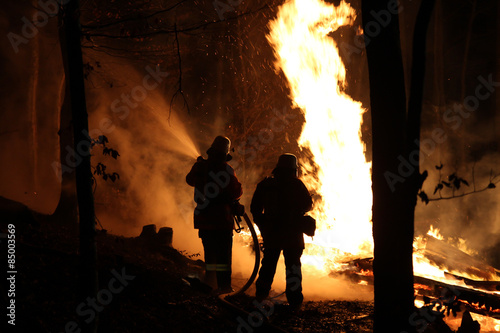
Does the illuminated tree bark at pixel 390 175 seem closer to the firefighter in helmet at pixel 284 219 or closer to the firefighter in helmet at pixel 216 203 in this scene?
the firefighter in helmet at pixel 284 219

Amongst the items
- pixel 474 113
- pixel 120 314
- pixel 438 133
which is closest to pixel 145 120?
pixel 120 314

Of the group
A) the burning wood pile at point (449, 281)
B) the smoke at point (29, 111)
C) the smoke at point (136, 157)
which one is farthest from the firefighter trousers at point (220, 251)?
the smoke at point (29, 111)

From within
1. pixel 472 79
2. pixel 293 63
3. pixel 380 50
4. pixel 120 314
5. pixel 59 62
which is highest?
pixel 472 79

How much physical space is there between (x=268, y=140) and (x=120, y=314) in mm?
12346

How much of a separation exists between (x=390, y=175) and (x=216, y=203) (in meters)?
3.17

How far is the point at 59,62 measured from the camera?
15.9m

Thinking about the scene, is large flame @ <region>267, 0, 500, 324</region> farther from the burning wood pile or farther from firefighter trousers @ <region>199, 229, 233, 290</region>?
firefighter trousers @ <region>199, 229, 233, 290</region>

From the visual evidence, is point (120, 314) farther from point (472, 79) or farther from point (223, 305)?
point (472, 79)

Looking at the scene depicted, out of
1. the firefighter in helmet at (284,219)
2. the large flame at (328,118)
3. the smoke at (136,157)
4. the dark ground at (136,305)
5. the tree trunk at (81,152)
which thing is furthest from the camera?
the smoke at (136,157)

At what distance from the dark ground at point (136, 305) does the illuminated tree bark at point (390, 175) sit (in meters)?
1.31

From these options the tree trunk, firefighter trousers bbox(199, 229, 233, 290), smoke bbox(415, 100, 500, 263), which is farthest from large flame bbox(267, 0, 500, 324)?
the tree trunk

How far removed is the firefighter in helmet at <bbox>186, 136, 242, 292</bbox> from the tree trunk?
2664 millimetres

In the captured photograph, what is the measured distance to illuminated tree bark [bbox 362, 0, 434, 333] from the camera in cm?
384

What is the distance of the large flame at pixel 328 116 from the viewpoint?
40.4ft
